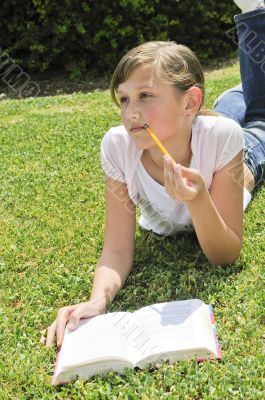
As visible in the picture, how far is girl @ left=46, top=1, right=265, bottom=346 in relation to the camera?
2.87 m

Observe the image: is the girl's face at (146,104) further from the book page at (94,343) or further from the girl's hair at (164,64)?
the book page at (94,343)

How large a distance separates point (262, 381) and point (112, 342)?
0.62 m

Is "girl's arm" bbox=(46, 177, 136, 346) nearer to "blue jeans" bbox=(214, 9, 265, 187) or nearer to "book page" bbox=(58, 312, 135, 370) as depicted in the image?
"book page" bbox=(58, 312, 135, 370)

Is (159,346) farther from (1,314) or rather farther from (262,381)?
(1,314)

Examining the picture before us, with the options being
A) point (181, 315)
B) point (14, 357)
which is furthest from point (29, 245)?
point (181, 315)

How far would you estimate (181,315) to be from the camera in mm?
2676

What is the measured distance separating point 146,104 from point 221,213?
693mm

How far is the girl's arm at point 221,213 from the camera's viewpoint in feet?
9.37

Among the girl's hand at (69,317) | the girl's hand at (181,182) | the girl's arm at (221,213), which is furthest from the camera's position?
the girl's arm at (221,213)

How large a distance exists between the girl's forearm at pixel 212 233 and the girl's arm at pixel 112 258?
1.46ft

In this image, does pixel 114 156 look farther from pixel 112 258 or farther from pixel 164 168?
pixel 164 168

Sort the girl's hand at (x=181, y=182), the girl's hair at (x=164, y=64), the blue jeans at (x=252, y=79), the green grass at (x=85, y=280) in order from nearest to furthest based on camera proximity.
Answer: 1. the green grass at (x=85, y=280)
2. the girl's hand at (x=181, y=182)
3. the girl's hair at (x=164, y=64)
4. the blue jeans at (x=252, y=79)

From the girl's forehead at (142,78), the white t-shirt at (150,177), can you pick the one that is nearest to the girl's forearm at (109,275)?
the white t-shirt at (150,177)

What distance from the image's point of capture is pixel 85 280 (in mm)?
3320
